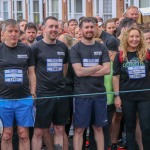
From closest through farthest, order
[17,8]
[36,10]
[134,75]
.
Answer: [134,75] < [36,10] < [17,8]

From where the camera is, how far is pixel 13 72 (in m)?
5.57

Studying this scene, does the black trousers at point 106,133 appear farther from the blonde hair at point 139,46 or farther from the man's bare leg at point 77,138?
the blonde hair at point 139,46

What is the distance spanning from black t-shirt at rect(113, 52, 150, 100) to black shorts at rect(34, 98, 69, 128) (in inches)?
35.8

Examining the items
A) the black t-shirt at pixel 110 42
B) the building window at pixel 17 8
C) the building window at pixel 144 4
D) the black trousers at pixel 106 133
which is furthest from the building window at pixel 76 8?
the black trousers at pixel 106 133

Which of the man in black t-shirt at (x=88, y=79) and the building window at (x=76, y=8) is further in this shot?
the building window at (x=76, y=8)

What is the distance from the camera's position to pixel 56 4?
27.9 m

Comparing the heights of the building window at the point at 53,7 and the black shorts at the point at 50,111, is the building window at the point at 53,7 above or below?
above

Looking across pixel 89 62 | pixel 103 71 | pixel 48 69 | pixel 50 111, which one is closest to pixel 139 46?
pixel 103 71

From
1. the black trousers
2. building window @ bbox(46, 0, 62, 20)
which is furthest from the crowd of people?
building window @ bbox(46, 0, 62, 20)

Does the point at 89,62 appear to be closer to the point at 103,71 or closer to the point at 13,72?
the point at 103,71

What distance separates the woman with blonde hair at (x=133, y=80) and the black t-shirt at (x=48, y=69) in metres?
0.87

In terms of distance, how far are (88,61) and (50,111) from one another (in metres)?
0.91

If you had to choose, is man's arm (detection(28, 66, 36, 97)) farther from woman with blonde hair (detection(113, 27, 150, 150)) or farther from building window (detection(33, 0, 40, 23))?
building window (detection(33, 0, 40, 23))

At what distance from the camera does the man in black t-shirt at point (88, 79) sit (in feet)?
19.4
